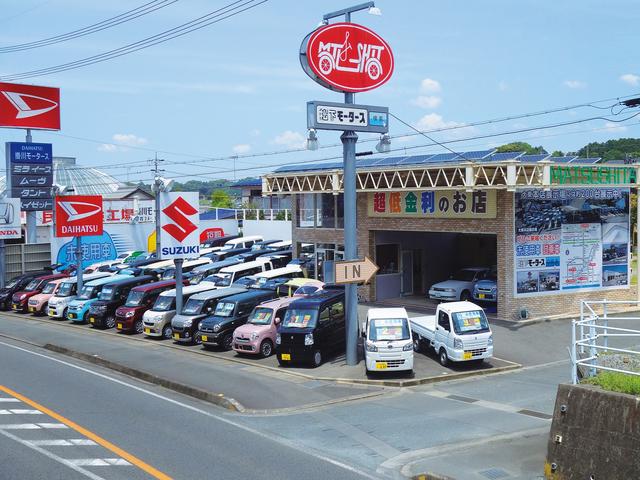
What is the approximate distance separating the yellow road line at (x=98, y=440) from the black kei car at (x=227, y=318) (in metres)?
8.31

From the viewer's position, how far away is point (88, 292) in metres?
34.1

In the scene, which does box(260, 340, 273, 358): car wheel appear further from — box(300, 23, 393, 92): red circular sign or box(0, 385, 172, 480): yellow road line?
box(300, 23, 393, 92): red circular sign

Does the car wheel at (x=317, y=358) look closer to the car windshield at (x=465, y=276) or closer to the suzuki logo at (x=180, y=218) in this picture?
the suzuki logo at (x=180, y=218)

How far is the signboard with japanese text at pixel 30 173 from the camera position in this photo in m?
43.3

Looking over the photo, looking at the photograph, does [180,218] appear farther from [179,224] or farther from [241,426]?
[241,426]

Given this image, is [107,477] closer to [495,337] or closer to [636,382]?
[636,382]

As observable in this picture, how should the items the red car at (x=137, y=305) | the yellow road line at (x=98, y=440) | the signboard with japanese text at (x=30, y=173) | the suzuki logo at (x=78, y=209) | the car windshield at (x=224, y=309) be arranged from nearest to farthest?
the yellow road line at (x=98, y=440), the car windshield at (x=224, y=309), the red car at (x=137, y=305), the suzuki logo at (x=78, y=209), the signboard with japanese text at (x=30, y=173)

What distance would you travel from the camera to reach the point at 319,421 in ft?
51.3

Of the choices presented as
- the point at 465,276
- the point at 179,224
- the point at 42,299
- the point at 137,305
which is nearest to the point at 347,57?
the point at 179,224

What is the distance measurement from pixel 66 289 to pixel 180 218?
11321 millimetres

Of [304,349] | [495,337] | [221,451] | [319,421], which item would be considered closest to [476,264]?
[495,337]

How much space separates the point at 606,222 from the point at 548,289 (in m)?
4.81

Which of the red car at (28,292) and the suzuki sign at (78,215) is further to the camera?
the red car at (28,292)

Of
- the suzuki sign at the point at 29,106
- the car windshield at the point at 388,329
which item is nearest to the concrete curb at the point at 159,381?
the car windshield at the point at 388,329
